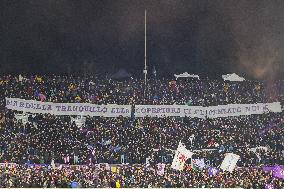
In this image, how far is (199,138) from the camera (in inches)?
1513

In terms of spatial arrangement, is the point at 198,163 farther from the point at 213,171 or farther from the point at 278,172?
the point at 278,172

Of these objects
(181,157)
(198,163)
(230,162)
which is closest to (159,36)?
(198,163)

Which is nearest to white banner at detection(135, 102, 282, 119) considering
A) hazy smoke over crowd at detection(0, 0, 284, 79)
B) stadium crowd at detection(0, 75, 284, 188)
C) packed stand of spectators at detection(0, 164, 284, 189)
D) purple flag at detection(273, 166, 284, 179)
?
stadium crowd at detection(0, 75, 284, 188)

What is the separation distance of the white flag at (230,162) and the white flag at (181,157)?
2431mm

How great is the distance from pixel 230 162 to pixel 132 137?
7.33 metres

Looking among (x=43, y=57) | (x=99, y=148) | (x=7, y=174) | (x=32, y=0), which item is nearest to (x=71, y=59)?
(x=43, y=57)

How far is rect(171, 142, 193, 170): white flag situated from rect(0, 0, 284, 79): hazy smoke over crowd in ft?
63.7

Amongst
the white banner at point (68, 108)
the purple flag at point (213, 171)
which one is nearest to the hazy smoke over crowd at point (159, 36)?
the white banner at point (68, 108)

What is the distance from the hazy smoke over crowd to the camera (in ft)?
161

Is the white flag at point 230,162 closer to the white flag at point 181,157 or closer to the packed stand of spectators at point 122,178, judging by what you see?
the packed stand of spectators at point 122,178

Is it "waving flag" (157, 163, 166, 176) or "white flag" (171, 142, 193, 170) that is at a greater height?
"white flag" (171, 142, 193, 170)

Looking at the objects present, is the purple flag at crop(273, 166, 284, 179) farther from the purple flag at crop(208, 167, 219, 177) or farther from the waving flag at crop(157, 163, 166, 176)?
the waving flag at crop(157, 163, 166, 176)

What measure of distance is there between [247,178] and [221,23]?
22.8 meters

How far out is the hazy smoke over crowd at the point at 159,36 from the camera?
4922cm
